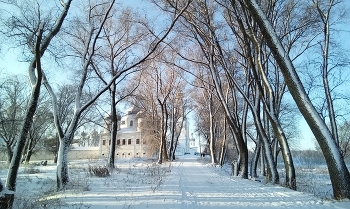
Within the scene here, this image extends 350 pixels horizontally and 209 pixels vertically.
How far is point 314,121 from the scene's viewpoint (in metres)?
8.06

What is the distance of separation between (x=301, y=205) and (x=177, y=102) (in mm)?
28788

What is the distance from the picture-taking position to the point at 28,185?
A: 40.8 ft

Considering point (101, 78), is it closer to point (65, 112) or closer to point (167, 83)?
point (167, 83)

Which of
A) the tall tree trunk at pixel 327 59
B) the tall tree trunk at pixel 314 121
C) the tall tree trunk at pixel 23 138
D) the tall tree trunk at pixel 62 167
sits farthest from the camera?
the tall tree trunk at pixel 327 59

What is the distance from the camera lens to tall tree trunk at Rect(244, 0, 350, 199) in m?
7.61

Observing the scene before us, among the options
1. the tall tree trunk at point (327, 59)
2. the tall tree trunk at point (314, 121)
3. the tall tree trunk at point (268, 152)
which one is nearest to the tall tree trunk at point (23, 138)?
the tall tree trunk at point (314, 121)

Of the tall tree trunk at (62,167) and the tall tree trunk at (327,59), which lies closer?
the tall tree trunk at (62,167)

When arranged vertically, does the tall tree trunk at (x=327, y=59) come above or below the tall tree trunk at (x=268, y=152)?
above

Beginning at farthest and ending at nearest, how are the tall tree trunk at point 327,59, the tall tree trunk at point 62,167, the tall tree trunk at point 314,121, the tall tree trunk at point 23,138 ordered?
the tall tree trunk at point 327,59 → the tall tree trunk at point 62,167 → the tall tree trunk at point 23,138 → the tall tree trunk at point 314,121

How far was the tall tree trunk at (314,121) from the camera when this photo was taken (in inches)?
300

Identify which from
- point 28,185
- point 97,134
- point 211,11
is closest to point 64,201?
point 28,185

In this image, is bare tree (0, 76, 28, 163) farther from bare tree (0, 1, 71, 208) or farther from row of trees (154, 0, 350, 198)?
row of trees (154, 0, 350, 198)

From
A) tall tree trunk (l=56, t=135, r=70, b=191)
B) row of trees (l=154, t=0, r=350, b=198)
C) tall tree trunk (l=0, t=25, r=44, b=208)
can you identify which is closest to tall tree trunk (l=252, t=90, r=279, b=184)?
row of trees (l=154, t=0, r=350, b=198)

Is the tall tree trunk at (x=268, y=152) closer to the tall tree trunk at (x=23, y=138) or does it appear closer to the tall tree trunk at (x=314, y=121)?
the tall tree trunk at (x=314, y=121)
